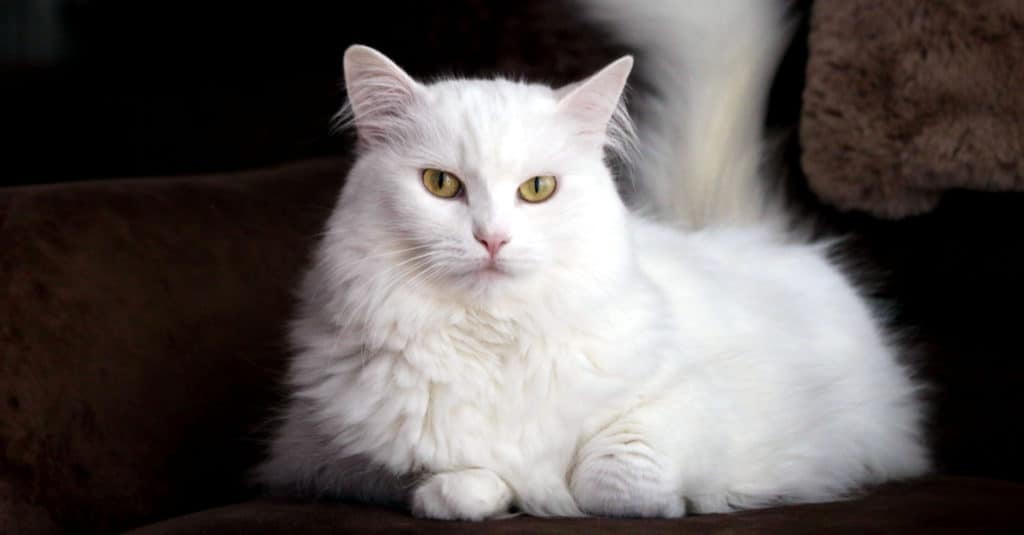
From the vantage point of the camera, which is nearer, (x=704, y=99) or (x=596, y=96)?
(x=596, y=96)

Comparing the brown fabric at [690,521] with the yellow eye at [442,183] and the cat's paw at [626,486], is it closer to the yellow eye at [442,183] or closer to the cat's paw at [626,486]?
the cat's paw at [626,486]

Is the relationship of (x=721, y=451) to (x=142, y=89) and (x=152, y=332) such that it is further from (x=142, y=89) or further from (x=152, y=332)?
(x=142, y=89)

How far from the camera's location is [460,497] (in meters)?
1.25

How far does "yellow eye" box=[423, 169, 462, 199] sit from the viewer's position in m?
1.32

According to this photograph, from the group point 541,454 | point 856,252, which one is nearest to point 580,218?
point 541,454

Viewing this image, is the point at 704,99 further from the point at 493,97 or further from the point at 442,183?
the point at 442,183

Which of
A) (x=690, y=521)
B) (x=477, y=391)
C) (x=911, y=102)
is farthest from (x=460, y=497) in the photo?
(x=911, y=102)

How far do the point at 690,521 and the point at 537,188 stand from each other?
466mm

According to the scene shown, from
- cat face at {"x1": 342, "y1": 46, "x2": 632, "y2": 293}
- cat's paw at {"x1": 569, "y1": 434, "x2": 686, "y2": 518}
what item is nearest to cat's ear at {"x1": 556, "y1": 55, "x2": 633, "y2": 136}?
cat face at {"x1": 342, "y1": 46, "x2": 632, "y2": 293}

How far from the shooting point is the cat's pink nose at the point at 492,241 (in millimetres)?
1231

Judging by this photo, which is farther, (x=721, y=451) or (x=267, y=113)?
(x=267, y=113)

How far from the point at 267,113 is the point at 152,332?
959 mm

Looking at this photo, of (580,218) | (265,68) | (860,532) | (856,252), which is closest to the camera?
(860,532)

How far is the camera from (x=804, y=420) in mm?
1555
